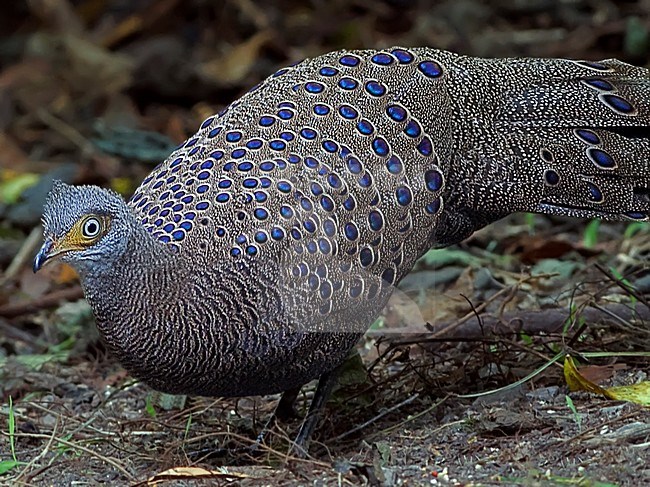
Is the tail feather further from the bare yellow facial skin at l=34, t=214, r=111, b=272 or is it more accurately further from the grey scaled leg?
the bare yellow facial skin at l=34, t=214, r=111, b=272

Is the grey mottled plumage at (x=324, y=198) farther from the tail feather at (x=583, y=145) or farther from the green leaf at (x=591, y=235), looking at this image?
the green leaf at (x=591, y=235)

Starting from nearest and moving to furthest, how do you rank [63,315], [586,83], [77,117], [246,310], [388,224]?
[246,310] < [388,224] < [586,83] < [63,315] < [77,117]

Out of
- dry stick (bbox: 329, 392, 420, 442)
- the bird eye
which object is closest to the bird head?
the bird eye

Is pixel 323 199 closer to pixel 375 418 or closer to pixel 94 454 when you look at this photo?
pixel 375 418

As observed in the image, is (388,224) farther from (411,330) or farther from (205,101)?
(205,101)

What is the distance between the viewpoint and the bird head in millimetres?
3348

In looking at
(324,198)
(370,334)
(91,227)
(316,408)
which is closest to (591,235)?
(370,334)

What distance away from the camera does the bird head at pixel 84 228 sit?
11.0 feet

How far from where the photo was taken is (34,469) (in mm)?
3740

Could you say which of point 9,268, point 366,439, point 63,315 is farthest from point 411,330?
point 9,268

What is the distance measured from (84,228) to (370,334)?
174 cm

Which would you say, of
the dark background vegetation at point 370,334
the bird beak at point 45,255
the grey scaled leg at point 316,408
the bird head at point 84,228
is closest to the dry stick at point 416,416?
the dark background vegetation at point 370,334

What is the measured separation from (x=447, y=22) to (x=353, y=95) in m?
4.45

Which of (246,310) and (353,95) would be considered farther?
(353,95)
